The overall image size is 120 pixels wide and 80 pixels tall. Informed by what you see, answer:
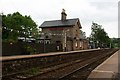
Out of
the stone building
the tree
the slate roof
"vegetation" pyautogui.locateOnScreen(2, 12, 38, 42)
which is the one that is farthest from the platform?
the tree

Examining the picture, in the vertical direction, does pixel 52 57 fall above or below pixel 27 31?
below

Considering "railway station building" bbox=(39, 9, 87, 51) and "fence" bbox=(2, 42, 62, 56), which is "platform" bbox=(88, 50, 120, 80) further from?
"railway station building" bbox=(39, 9, 87, 51)

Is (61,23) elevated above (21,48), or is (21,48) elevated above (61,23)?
(61,23)

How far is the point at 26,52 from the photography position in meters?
31.4

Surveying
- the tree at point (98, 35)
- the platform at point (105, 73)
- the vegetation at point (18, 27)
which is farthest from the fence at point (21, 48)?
the tree at point (98, 35)

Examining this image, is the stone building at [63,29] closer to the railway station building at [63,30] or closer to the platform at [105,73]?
the railway station building at [63,30]

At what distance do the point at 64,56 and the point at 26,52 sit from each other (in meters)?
5.21

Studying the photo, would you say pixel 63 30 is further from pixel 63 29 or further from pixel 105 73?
pixel 105 73

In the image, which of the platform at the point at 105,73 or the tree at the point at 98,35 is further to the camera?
the tree at the point at 98,35

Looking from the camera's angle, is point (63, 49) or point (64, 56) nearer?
point (64, 56)

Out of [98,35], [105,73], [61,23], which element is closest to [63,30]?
[61,23]

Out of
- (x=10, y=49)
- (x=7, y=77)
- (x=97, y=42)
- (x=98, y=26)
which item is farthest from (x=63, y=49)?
(x=98, y=26)

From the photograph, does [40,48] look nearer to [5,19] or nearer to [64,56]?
[64,56]

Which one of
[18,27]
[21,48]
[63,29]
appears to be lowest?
[21,48]
